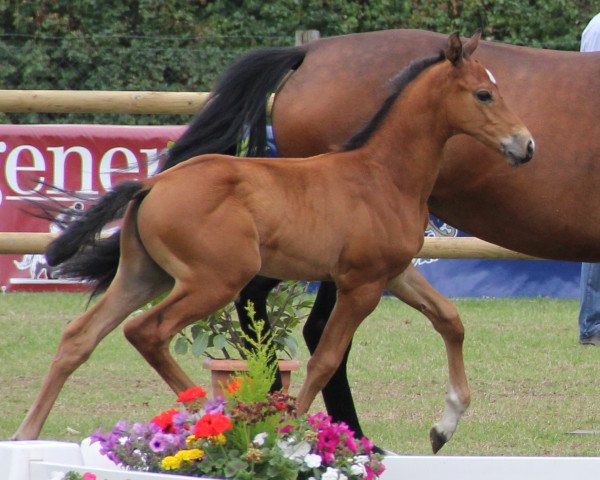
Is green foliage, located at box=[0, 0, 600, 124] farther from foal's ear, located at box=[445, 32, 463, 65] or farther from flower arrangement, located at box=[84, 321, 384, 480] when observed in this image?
flower arrangement, located at box=[84, 321, 384, 480]

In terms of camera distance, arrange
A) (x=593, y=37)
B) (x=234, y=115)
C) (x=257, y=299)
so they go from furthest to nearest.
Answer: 1. (x=593, y=37)
2. (x=257, y=299)
3. (x=234, y=115)

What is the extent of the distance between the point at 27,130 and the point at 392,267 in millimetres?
6140

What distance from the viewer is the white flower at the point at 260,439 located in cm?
318

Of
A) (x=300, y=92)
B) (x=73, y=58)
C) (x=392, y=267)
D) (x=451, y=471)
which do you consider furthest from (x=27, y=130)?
(x=451, y=471)

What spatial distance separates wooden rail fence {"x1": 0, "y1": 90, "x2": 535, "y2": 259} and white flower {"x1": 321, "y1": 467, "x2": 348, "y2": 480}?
3012mm

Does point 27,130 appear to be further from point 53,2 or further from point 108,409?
point 53,2

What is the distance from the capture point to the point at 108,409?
605 cm

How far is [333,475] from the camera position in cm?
318

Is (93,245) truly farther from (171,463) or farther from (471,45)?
(471,45)

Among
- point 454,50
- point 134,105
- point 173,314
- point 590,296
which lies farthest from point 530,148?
point 590,296

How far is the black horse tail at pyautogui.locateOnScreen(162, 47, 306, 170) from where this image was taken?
5.00 meters

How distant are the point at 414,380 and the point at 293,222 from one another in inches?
114

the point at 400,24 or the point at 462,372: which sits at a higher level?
the point at 462,372

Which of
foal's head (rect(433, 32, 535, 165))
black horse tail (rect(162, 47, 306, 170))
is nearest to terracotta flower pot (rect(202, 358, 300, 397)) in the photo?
black horse tail (rect(162, 47, 306, 170))
